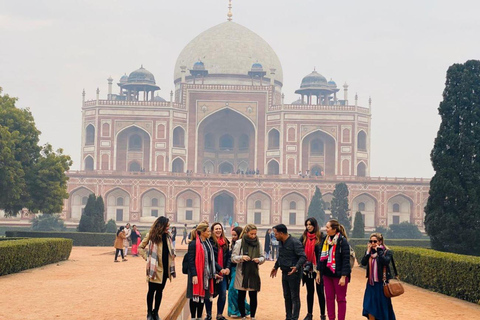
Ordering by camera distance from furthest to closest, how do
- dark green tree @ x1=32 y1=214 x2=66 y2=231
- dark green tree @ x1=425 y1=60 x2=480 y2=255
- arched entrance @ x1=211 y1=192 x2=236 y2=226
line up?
arched entrance @ x1=211 y1=192 x2=236 y2=226 → dark green tree @ x1=32 y1=214 x2=66 y2=231 → dark green tree @ x1=425 y1=60 x2=480 y2=255

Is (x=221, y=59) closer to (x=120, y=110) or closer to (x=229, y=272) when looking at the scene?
(x=120, y=110)

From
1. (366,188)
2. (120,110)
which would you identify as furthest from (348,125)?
(120,110)

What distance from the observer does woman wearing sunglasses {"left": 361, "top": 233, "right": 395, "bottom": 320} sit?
29.8 feet

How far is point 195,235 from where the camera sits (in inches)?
364

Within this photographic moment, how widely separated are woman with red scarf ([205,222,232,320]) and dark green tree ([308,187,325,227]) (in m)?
39.6

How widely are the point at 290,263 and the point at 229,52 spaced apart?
2158 inches

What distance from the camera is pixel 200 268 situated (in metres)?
9.24

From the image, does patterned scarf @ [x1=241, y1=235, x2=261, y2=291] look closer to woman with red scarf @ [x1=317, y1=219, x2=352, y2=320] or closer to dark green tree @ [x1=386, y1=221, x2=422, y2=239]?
woman with red scarf @ [x1=317, y1=219, x2=352, y2=320]

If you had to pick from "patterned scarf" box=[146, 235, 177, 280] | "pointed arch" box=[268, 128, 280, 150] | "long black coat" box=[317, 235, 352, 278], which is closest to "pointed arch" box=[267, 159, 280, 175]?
"pointed arch" box=[268, 128, 280, 150]

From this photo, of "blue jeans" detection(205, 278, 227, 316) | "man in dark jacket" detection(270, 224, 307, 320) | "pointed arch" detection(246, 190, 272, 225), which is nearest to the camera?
"man in dark jacket" detection(270, 224, 307, 320)

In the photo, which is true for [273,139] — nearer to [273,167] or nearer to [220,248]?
[273,167]

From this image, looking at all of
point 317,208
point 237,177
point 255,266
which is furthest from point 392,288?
point 237,177

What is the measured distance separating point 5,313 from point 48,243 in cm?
954

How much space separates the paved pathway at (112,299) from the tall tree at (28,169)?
11.6 metres
